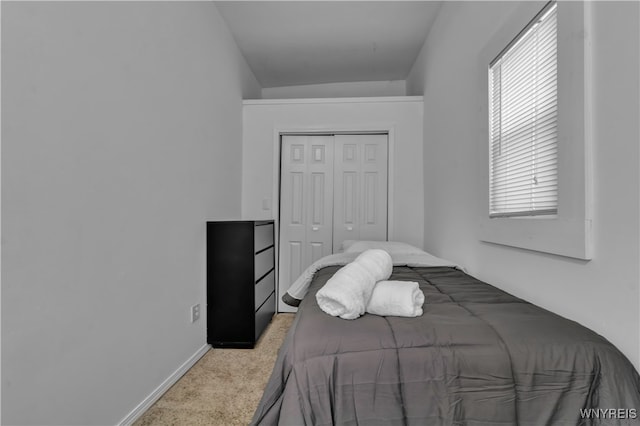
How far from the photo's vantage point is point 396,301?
1.08 meters

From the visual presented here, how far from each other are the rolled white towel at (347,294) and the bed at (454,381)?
15 centimetres

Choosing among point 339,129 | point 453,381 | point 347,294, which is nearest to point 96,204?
point 347,294

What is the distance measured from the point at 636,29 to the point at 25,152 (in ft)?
6.01

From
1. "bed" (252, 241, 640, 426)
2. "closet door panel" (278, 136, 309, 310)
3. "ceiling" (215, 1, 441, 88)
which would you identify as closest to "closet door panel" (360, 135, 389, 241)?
"closet door panel" (278, 136, 309, 310)

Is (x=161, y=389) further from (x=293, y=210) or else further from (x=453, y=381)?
(x=293, y=210)

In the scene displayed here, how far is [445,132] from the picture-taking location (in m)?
2.35

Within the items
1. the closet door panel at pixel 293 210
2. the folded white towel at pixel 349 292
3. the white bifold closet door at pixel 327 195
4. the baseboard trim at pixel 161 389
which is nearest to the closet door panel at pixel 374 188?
the white bifold closet door at pixel 327 195

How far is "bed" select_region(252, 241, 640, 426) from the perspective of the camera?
807mm

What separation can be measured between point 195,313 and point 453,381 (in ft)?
5.87

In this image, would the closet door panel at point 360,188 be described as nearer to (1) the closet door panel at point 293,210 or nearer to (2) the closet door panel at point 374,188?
(2) the closet door panel at point 374,188

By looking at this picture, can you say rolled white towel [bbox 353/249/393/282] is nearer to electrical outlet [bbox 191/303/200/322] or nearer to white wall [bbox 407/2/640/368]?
white wall [bbox 407/2/640/368]

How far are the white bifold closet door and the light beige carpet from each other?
1082mm

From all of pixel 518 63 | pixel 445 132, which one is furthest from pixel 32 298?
pixel 445 132

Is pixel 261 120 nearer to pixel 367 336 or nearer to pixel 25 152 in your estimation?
pixel 25 152
